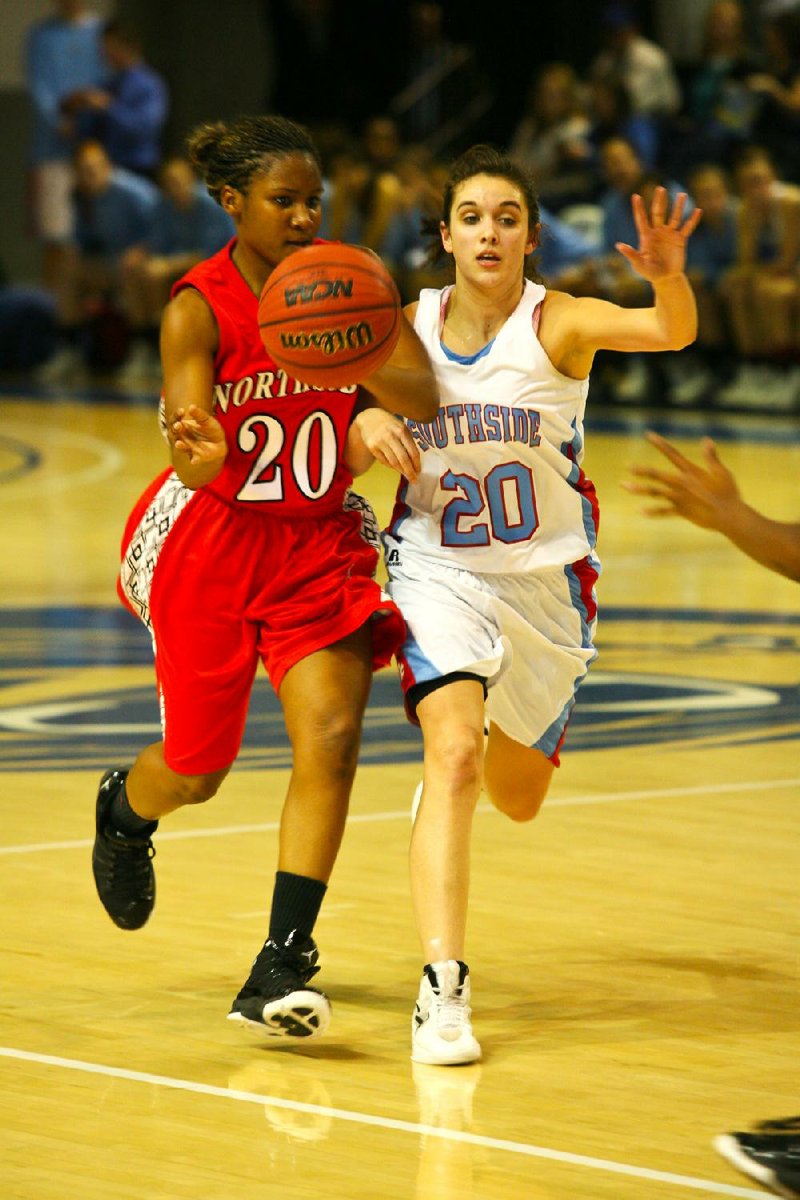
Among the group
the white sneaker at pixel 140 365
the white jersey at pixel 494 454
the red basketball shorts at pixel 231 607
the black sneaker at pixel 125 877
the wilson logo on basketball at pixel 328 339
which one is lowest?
the white sneaker at pixel 140 365

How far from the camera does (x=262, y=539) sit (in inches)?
175

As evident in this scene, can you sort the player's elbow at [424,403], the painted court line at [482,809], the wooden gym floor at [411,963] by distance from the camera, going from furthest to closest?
the painted court line at [482,809] → the player's elbow at [424,403] → the wooden gym floor at [411,963]

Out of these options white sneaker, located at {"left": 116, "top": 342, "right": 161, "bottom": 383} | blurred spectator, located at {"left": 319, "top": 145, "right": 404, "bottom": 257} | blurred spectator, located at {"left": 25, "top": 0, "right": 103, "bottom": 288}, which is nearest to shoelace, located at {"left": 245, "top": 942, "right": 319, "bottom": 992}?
blurred spectator, located at {"left": 319, "top": 145, "right": 404, "bottom": 257}

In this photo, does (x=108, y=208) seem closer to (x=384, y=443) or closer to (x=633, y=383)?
(x=633, y=383)

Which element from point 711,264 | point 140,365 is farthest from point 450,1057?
point 140,365

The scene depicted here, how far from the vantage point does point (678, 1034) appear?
13.8ft

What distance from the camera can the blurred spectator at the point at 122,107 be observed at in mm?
19562

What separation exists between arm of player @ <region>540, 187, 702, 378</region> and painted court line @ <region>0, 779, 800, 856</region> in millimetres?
1820

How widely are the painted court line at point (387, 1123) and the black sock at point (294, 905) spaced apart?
428 millimetres

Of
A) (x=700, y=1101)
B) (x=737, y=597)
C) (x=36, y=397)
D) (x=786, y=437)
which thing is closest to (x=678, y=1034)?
(x=700, y=1101)

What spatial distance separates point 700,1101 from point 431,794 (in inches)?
30.5

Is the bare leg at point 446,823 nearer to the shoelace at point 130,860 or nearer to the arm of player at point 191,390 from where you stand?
the arm of player at point 191,390

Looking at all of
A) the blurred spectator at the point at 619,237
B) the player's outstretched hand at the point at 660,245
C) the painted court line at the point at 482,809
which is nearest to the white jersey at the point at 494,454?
the player's outstretched hand at the point at 660,245

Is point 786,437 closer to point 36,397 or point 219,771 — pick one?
point 36,397
